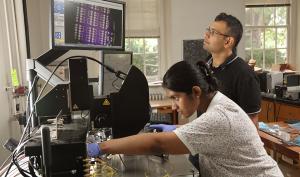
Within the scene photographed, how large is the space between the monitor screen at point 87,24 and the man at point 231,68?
2.38ft

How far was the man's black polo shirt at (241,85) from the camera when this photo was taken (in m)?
1.80

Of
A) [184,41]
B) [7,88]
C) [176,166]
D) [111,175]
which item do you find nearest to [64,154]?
[111,175]

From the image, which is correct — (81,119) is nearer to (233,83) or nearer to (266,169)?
(266,169)

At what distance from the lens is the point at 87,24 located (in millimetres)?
1283

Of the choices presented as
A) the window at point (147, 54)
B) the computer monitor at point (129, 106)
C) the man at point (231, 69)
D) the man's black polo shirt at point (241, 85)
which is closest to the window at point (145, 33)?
the window at point (147, 54)

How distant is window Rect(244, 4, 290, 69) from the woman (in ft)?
13.4

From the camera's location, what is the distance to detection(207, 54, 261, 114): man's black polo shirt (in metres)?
1.80

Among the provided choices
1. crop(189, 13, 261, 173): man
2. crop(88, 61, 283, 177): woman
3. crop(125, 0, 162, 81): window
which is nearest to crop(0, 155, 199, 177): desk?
crop(88, 61, 283, 177): woman

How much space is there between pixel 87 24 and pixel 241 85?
1009 millimetres

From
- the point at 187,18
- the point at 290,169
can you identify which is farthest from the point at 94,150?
the point at 187,18

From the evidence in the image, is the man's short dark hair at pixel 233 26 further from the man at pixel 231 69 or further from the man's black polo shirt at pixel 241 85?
the man's black polo shirt at pixel 241 85

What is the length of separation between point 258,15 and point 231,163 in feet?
14.3

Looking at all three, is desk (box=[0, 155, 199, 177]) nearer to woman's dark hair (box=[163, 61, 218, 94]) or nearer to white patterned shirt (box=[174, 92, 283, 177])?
white patterned shirt (box=[174, 92, 283, 177])

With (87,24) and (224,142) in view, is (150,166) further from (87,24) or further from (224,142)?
(87,24)
